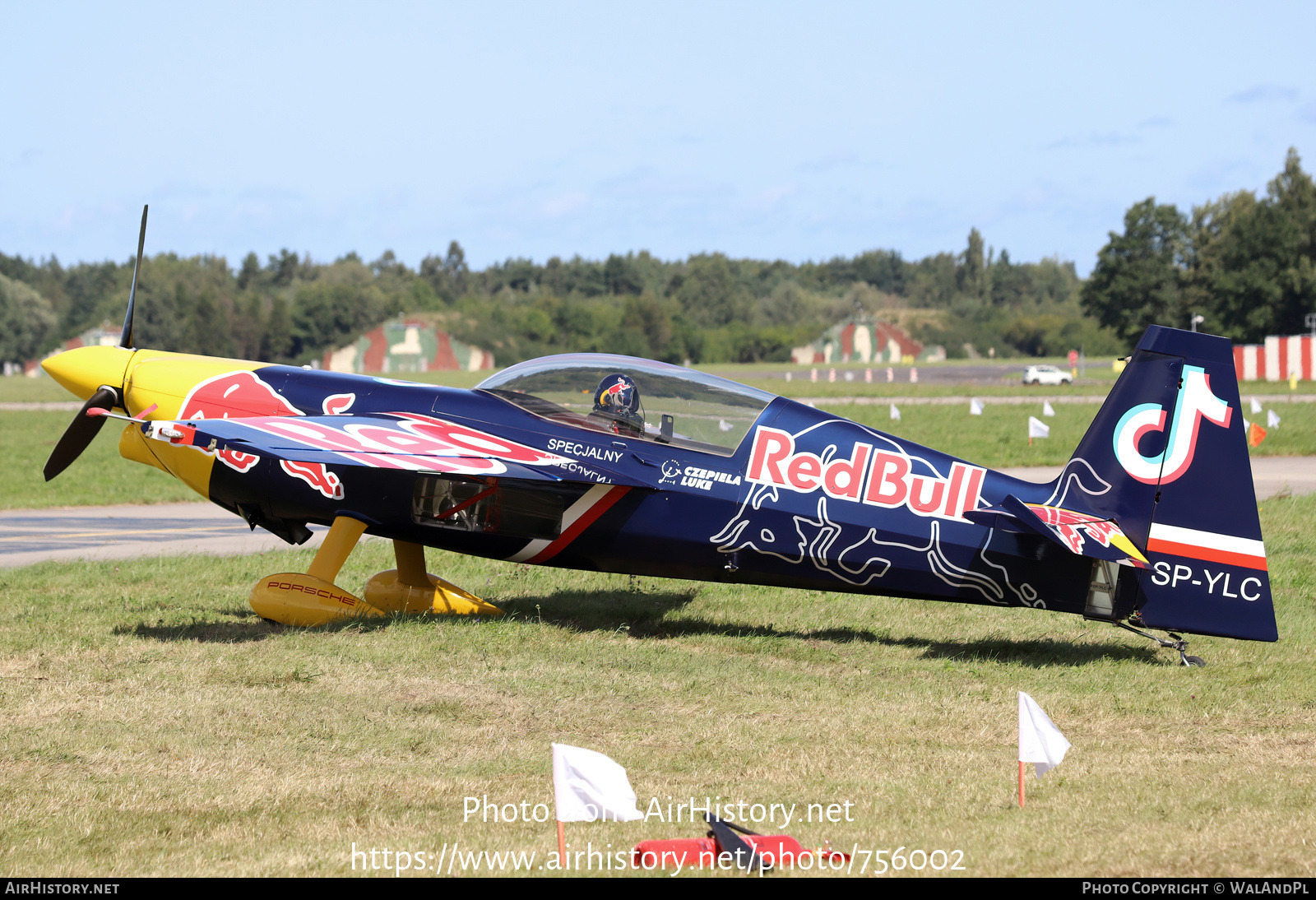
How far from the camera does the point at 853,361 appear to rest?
119562 mm

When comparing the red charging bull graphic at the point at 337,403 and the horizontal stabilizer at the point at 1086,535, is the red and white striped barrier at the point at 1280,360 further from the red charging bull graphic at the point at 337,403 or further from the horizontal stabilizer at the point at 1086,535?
the red charging bull graphic at the point at 337,403

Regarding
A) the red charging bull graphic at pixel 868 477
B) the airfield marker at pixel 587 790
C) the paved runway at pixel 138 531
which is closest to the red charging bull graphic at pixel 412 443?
the red charging bull graphic at pixel 868 477

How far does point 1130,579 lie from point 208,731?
252 inches

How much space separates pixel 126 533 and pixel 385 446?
29.1 feet

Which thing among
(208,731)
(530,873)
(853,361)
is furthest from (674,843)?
(853,361)

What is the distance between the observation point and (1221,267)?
87.8 metres

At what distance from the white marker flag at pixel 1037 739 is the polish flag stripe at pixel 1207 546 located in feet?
11.1

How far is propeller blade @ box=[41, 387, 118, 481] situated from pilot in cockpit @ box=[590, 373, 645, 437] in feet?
15.3

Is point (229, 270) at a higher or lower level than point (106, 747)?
higher

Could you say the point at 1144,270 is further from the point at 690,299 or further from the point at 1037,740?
the point at 1037,740

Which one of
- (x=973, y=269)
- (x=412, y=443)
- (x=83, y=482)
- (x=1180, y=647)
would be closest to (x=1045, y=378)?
(x=83, y=482)

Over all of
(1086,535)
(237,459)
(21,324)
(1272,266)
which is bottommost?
(1086,535)

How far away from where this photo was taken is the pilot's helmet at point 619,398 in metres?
9.31

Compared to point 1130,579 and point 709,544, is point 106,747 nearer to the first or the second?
point 709,544
